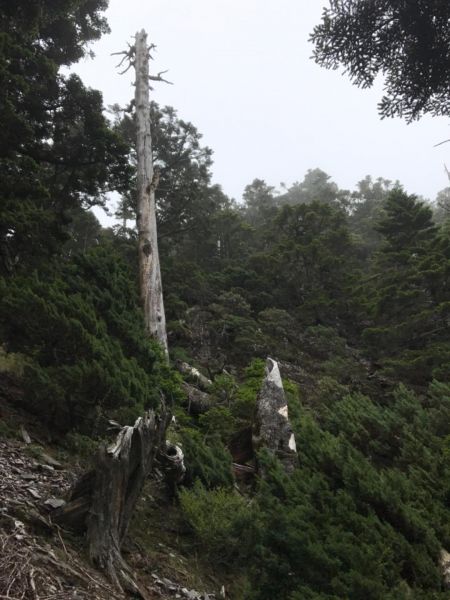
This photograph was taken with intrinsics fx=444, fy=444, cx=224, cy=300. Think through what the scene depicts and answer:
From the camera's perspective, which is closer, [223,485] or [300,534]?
[300,534]

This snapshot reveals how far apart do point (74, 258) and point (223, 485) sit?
443 centimetres

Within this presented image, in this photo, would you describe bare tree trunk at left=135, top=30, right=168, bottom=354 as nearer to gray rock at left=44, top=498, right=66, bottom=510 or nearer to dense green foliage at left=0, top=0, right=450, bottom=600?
dense green foliage at left=0, top=0, right=450, bottom=600

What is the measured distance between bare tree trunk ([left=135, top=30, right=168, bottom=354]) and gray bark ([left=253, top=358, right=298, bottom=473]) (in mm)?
2779

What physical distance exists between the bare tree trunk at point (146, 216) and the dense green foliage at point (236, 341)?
2.12ft

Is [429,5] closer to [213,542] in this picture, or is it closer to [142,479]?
[142,479]

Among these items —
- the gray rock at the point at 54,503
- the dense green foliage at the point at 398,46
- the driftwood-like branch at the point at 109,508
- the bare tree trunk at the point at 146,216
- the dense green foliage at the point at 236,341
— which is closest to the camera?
the driftwood-like branch at the point at 109,508

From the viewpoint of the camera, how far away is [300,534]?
3.60m

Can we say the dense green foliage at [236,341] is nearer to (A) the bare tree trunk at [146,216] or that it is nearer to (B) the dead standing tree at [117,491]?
(A) the bare tree trunk at [146,216]

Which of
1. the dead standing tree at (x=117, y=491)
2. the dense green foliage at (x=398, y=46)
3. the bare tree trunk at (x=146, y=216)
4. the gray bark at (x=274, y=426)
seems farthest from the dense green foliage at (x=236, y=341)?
the dense green foliage at (x=398, y=46)

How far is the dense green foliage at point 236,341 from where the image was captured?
3811 mm

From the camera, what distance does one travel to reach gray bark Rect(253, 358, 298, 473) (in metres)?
7.55

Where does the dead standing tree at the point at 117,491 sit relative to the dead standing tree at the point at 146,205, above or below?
below

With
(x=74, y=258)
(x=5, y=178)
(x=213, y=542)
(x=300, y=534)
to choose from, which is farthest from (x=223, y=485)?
(x=5, y=178)

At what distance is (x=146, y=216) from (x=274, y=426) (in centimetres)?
702
